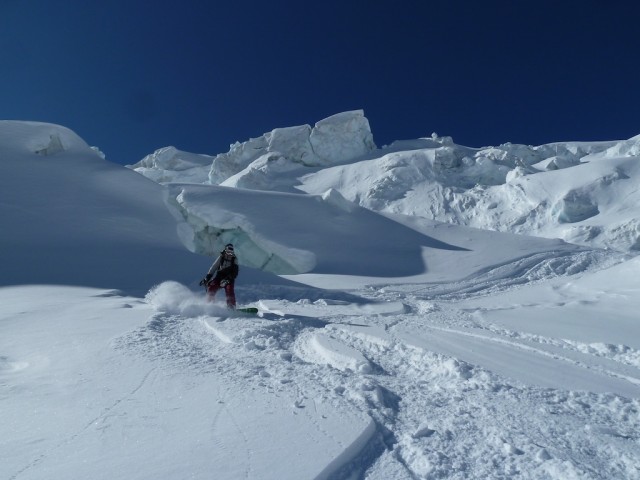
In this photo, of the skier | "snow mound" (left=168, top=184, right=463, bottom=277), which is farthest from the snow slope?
the skier

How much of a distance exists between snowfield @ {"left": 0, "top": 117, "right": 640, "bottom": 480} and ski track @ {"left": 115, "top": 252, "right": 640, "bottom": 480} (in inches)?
0.7

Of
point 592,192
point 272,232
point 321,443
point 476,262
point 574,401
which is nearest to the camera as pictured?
point 321,443

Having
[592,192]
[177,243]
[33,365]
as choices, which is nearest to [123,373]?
[33,365]

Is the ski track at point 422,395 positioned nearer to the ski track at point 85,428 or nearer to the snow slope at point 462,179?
the ski track at point 85,428

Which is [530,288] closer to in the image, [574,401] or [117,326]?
[574,401]

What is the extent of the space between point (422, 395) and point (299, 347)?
5.74ft

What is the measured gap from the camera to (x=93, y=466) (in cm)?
205

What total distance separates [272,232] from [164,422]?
13.7 metres

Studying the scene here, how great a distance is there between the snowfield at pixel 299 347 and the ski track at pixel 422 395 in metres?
A: 0.02

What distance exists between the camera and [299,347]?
180 inches

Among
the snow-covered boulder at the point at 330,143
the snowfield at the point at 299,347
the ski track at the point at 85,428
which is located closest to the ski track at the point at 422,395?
the snowfield at the point at 299,347

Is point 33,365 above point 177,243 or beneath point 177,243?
beneath

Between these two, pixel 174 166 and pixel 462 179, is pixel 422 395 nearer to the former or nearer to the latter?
pixel 462 179

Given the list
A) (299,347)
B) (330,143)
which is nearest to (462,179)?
(330,143)
